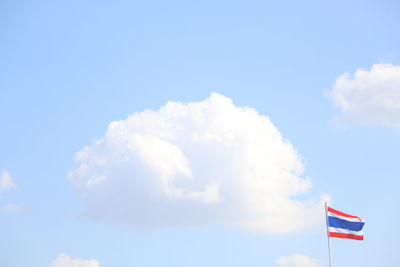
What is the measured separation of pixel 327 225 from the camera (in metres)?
159

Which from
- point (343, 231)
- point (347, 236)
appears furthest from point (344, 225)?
point (347, 236)

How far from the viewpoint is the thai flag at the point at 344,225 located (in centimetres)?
15925

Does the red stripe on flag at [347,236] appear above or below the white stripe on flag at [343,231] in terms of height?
below

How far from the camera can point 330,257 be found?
156m

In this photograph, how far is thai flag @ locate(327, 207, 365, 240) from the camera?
15925cm

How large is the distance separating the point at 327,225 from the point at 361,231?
405cm

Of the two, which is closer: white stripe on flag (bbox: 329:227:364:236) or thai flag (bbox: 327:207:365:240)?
white stripe on flag (bbox: 329:227:364:236)

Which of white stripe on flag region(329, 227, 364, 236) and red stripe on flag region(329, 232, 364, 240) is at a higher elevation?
white stripe on flag region(329, 227, 364, 236)

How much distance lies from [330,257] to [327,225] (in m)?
4.15

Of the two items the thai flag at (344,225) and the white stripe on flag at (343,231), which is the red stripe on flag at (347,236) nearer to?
the thai flag at (344,225)

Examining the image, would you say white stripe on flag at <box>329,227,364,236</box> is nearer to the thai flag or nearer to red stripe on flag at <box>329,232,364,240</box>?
the thai flag

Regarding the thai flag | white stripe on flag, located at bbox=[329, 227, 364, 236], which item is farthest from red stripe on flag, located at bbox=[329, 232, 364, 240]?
white stripe on flag, located at bbox=[329, 227, 364, 236]

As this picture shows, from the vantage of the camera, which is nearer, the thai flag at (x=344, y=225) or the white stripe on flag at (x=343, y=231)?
the white stripe on flag at (x=343, y=231)

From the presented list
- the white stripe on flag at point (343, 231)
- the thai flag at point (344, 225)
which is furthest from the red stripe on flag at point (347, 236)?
the white stripe on flag at point (343, 231)
